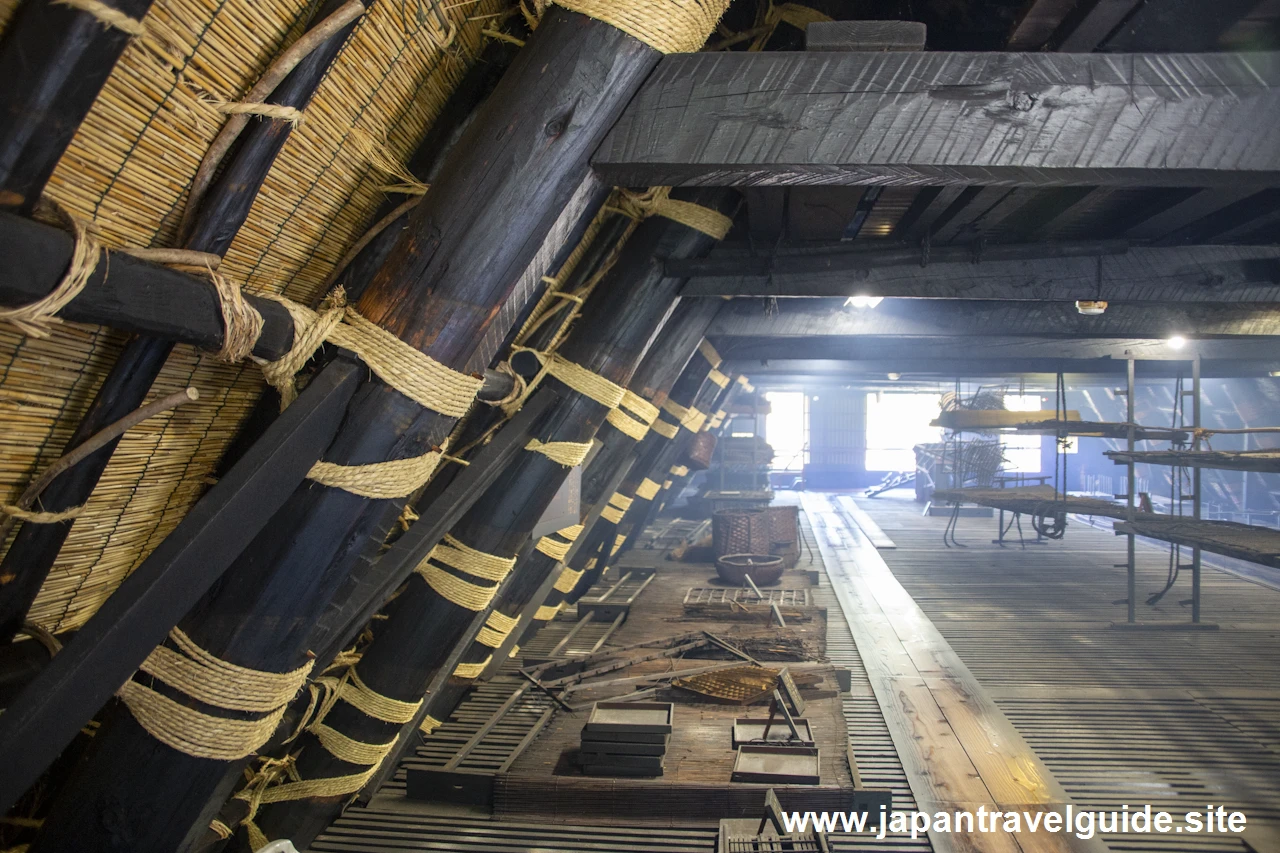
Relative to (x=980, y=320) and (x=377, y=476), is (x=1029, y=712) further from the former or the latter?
(x=377, y=476)

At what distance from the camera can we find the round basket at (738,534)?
968 centimetres

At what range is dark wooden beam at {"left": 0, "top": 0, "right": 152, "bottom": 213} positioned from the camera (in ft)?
3.28

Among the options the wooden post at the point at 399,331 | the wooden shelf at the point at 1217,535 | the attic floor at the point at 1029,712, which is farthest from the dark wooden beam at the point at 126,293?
the wooden shelf at the point at 1217,535

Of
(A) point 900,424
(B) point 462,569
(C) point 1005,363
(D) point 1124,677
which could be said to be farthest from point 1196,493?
(A) point 900,424

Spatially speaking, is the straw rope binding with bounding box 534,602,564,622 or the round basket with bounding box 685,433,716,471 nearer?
the straw rope binding with bounding box 534,602,564,622

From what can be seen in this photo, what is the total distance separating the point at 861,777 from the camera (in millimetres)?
3775

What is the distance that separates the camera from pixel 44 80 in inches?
40.0

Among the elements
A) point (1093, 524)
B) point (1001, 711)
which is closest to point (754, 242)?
point (1001, 711)

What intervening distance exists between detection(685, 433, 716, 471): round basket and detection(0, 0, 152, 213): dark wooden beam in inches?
404

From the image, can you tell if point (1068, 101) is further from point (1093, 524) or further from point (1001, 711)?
point (1093, 524)

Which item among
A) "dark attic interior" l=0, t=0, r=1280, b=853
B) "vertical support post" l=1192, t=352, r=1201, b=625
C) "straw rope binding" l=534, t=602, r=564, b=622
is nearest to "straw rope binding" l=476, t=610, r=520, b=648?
"dark attic interior" l=0, t=0, r=1280, b=853

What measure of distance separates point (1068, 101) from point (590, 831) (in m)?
3.10

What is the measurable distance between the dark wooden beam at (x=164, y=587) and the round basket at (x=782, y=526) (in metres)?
8.71

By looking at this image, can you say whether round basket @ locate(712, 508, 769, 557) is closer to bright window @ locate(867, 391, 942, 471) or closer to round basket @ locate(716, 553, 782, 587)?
round basket @ locate(716, 553, 782, 587)
